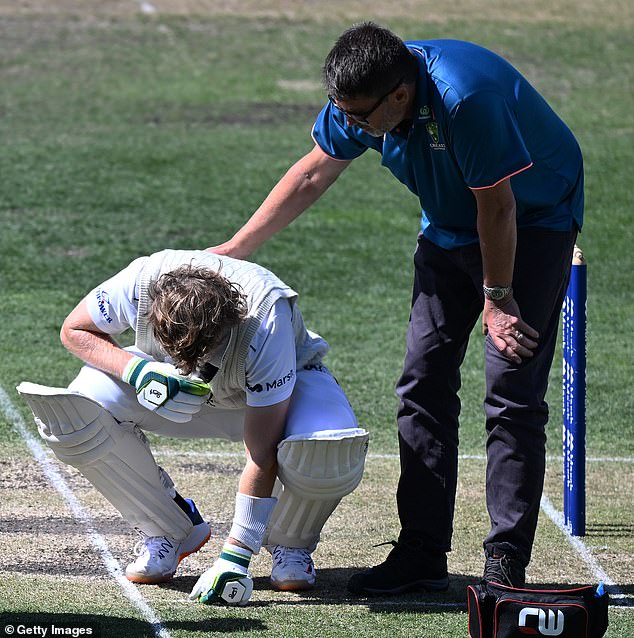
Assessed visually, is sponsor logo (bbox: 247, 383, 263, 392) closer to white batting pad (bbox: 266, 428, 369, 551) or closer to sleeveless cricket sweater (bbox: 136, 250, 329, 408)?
sleeveless cricket sweater (bbox: 136, 250, 329, 408)

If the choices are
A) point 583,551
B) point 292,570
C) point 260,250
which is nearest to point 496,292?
point 292,570

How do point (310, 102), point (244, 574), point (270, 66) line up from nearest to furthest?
point (244, 574)
point (310, 102)
point (270, 66)

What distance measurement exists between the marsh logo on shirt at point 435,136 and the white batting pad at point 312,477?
966 mm

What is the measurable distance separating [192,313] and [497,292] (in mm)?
972

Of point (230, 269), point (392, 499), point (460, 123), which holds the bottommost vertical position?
point (392, 499)

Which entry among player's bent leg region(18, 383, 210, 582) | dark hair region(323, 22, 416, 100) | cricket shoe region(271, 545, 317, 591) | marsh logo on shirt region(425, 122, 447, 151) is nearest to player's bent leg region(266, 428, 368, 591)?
cricket shoe region(271, 545, 317, 591)

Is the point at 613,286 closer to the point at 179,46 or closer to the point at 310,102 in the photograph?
the point at 310,102

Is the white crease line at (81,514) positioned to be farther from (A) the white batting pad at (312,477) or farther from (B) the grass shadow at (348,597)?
(A) the white batting pad at (312,477)

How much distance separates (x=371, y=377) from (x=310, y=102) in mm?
9041

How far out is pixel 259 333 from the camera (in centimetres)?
421

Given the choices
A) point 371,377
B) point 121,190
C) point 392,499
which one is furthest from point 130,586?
point 121,190

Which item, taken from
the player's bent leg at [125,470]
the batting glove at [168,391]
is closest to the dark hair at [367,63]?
the batting glove at [168,391]

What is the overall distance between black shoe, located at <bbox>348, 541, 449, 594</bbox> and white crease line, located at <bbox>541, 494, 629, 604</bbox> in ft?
1.89

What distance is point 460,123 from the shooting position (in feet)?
13.1
